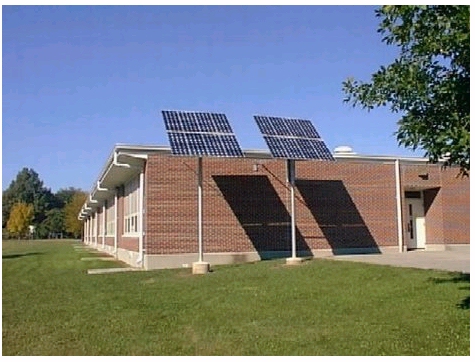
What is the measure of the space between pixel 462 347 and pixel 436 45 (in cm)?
321

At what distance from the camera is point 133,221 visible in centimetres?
2050

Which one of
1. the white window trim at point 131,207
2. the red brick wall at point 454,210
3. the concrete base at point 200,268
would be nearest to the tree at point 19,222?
the white window trim at point 131,207

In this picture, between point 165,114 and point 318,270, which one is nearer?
point 318,270

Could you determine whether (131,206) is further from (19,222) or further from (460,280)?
(19,222)

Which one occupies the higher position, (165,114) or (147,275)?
(165,114)

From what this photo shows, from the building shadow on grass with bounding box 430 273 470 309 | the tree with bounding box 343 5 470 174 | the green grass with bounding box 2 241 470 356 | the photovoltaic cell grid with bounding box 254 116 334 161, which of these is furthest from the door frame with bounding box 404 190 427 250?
the tree with bounding box 343 5 470 174

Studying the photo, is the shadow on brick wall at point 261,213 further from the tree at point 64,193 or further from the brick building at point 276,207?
the tree at point 64,193

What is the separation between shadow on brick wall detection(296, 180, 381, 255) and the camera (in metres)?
19.2

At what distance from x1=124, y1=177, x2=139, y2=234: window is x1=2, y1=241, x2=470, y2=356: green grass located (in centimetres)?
696

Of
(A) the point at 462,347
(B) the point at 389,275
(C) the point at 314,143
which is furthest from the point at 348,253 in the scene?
(A) the point at 462,347

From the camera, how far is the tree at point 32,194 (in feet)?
283

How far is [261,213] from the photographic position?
18438 mm

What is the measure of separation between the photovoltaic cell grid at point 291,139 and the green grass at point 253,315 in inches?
166
